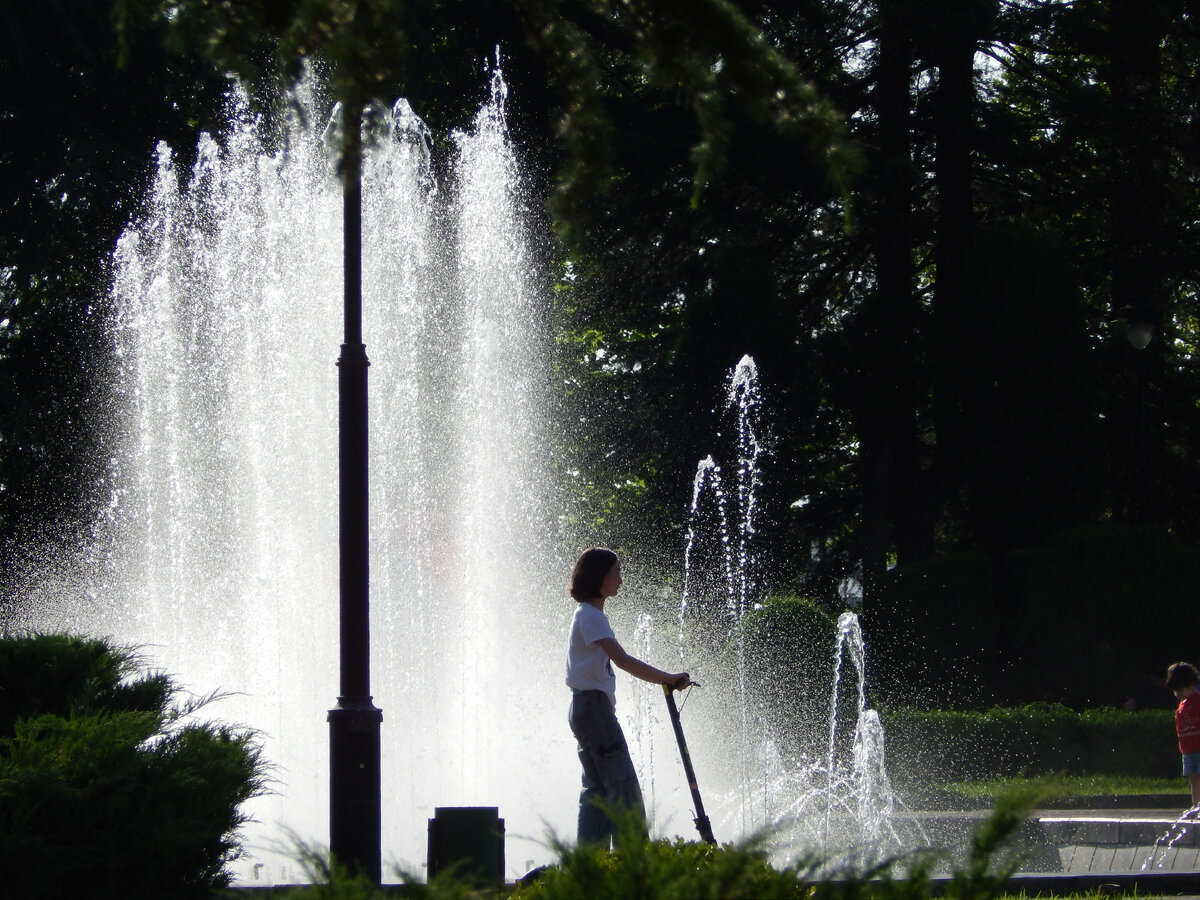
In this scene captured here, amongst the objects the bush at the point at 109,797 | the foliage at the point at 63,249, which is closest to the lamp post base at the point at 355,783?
the bush at the point at 109,797

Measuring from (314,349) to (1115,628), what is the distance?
30.1 feet

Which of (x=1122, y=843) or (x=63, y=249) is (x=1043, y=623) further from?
(x=63, y=249)

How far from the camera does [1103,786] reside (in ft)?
39.1

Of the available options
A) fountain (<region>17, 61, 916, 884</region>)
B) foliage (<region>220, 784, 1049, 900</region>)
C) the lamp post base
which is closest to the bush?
the lamp post base

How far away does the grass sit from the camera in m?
11.3

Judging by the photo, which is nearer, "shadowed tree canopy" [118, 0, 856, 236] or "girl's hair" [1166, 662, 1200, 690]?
"shadowed tree canopy" [118, 0, 856, 236]

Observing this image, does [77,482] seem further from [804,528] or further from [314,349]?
[804,528]

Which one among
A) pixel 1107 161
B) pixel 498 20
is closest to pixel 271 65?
pixel 498 20

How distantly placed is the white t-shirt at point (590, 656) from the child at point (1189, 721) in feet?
17.2

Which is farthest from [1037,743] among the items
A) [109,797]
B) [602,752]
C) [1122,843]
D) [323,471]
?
[109,797]

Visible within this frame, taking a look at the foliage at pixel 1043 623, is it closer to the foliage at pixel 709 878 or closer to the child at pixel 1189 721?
the child at pixel 1189 721

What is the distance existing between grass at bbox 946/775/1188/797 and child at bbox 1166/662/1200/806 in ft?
4.50

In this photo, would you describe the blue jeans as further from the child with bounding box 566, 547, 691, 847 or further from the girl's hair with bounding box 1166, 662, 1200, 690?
the girl's hair with bounding box 1166, 662, 1200, 690

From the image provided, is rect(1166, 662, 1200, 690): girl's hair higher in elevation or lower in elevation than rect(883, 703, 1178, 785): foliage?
higher
